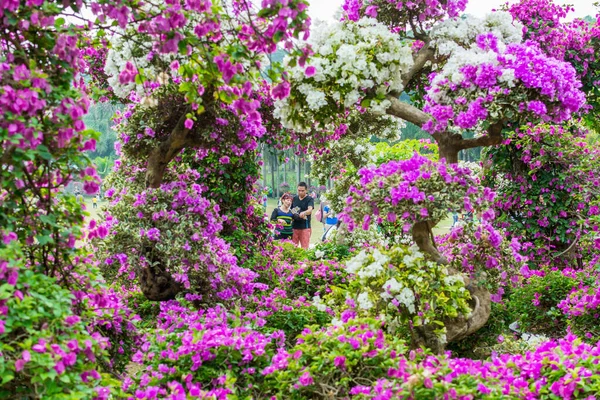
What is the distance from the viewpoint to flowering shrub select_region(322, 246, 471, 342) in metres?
4.16

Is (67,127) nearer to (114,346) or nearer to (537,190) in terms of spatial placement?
(114,346)

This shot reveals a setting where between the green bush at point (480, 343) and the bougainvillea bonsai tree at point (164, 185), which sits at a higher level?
the bougainvillea bonsai tree at point (164, 185)

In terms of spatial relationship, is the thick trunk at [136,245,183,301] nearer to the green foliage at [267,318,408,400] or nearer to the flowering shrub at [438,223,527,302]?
the green foliage at [267,318,408,400]

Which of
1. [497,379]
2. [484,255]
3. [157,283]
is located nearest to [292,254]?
[157,283]

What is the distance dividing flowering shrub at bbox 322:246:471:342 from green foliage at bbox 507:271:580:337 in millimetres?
2085

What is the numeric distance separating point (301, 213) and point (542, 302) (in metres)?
4.60

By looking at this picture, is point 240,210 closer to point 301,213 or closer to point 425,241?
point 425,241

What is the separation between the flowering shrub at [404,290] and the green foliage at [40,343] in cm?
207

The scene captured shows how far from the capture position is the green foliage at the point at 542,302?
618cm

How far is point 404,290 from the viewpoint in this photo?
412 centimetres

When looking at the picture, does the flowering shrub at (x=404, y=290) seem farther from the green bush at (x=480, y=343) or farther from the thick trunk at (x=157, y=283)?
the thick trunk at (x=157, y=283)

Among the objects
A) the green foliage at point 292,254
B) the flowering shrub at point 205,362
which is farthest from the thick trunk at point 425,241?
the green foliage at point 292,254

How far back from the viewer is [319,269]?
6738mm

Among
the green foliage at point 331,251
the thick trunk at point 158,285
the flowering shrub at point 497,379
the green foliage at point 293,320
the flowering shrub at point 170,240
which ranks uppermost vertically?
the green foliage at point 331,251
